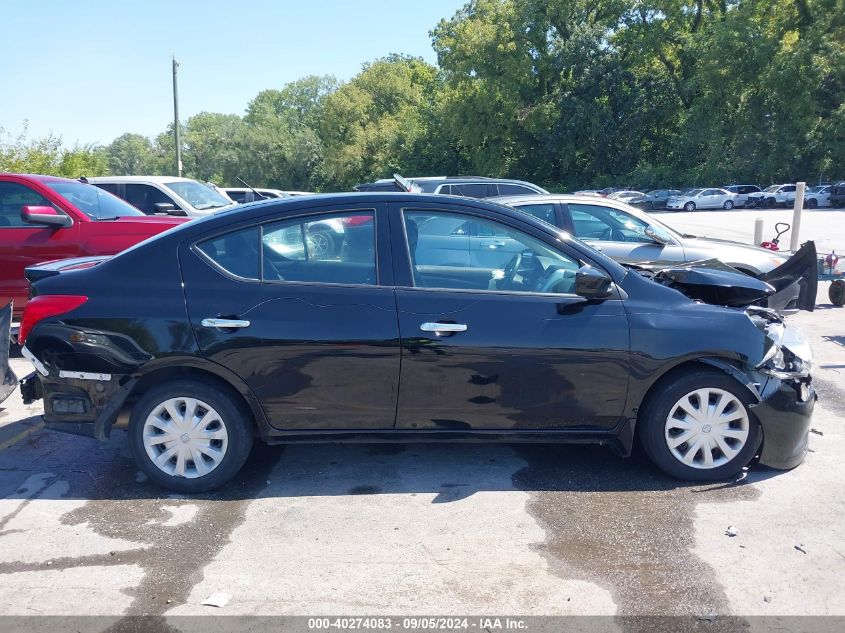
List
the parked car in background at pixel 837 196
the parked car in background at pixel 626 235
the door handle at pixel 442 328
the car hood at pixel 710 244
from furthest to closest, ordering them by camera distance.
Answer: the parked car in background at pixel 837 196 < the car hood at pixel 710 244 < the parked car in background at pixel 626 235 < the door handle at pixel 442 328

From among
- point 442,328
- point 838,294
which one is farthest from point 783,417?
point 838,294

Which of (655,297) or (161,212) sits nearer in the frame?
(655,297)

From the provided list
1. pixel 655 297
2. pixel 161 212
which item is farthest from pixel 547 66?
pixel 655 297

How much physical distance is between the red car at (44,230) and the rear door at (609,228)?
4.65m

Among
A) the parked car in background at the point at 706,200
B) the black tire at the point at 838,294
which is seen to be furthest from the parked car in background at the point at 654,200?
the black tire at the point at 838,294

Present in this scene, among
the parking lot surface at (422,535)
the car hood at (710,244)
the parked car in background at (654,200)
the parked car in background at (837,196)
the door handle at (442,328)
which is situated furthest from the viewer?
the parked car in background at (654,200)

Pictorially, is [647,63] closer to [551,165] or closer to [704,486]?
[551,165]

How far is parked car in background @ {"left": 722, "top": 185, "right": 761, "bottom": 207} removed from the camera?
48.1 m

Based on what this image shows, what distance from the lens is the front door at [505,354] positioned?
4.55 m

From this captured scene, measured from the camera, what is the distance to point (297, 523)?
4.28 m

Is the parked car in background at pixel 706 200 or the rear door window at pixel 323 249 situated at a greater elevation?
the parked car in background at pixel 706 200

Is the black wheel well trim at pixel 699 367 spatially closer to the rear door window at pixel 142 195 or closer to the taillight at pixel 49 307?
the taillight at pixel 49 307

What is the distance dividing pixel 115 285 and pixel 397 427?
1.90 meters

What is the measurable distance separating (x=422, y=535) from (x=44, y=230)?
623cm
